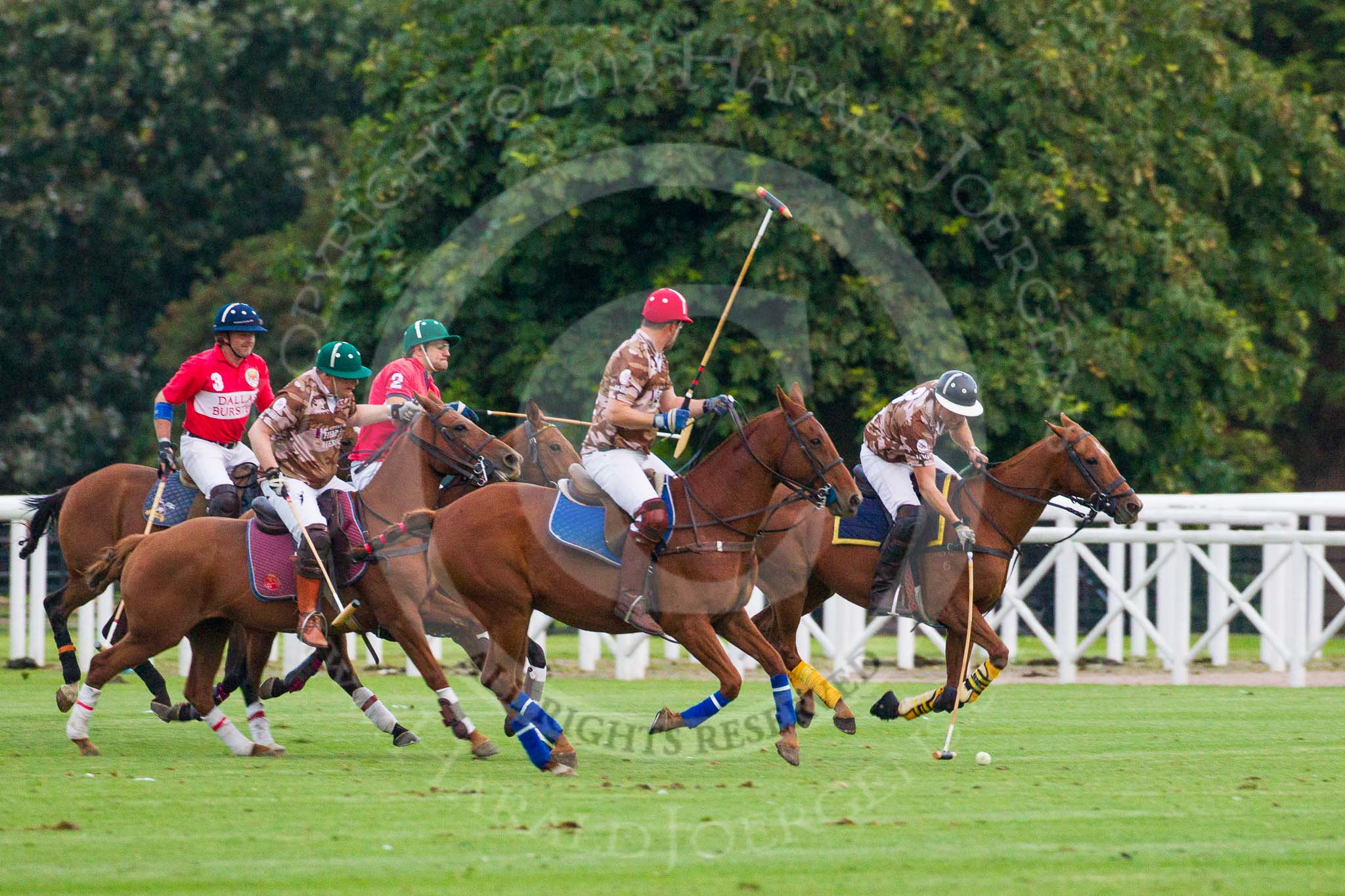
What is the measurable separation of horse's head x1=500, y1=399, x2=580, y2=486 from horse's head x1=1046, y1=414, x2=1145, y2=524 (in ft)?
9.82

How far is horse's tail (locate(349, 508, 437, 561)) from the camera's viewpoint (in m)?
9.45

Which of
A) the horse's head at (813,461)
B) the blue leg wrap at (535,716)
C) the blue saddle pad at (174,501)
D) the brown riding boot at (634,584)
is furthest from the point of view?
the blue saddle pad at (174,501)

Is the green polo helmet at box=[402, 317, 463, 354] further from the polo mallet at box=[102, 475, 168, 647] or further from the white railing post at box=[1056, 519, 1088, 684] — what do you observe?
the white railing post at box=[1056, 519, 1088, 684]

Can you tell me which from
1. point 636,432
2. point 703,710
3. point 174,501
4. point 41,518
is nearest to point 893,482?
point 636,432

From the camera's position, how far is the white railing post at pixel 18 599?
15156 millimetres

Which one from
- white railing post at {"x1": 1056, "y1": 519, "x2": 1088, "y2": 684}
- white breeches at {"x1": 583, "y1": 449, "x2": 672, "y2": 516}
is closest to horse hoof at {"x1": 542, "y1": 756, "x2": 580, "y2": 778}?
white breeches at {"x1": 583, "y1": 449, "x2": 672, "y2": 516}

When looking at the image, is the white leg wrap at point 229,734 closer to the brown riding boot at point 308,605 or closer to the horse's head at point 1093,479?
the brown riding boot at point 308,605

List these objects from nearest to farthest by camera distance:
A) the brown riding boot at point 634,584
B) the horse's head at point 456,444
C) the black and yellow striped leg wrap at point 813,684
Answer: the brown riding boot at point 634,584
the black and yellow striped leg wrap at point 813,684
the horse's head at point 456,444

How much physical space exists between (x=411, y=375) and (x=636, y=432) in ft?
7.14

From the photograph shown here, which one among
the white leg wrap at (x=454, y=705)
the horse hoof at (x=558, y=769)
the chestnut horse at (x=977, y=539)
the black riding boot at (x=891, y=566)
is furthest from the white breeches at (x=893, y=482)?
the horse hoof at (x=558, y=769)

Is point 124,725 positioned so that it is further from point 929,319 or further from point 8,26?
point 8,26

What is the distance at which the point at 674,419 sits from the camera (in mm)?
8570

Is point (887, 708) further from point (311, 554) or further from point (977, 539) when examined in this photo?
point (311, 554)

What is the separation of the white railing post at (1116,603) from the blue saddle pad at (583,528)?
22.5 ft
